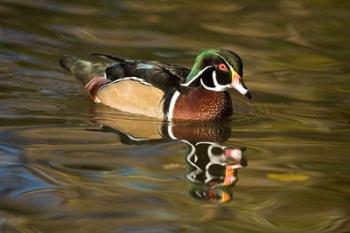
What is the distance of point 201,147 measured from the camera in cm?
829

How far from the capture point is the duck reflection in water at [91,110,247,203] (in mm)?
7223

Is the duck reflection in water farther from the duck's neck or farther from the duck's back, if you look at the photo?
the duck's back

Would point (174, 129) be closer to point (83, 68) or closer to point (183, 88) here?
point (183, 88)

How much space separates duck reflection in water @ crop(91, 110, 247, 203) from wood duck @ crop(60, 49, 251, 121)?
6.0 inches

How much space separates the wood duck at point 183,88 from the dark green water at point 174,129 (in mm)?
167

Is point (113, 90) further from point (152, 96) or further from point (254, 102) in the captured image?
point (254, 102)

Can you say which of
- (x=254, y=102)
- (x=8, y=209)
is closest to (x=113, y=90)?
(x=254, y=102)

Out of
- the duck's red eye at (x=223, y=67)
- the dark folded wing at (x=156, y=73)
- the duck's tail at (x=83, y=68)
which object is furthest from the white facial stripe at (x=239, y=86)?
the duck's tail at (x=83, y=68)

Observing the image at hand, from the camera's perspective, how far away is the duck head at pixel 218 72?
29.3ft

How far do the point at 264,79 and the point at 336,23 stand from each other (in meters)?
2.92

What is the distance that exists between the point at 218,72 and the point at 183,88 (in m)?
0.36

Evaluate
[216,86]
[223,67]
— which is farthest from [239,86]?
[216,86]

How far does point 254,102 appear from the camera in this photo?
9.83m

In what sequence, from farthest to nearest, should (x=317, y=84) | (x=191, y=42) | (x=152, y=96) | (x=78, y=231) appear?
(x=191, y=42), (x=317, y=84), (x=152, y=96), (x=78, y=231)
